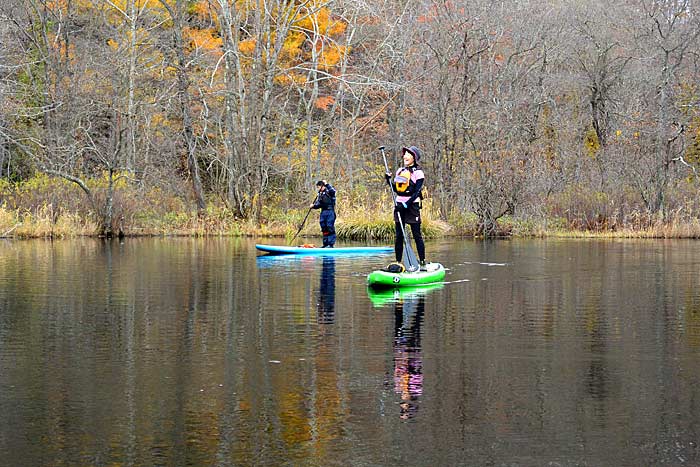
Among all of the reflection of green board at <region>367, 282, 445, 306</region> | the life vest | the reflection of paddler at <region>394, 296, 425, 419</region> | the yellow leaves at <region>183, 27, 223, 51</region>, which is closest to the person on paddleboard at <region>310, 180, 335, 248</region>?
the life vest

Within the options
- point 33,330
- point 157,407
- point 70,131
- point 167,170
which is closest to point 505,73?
point 167,170

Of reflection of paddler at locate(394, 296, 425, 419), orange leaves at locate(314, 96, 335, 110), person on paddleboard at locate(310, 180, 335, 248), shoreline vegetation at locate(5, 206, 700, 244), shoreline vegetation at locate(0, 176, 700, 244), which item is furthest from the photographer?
orange leaves at locate(314, 96, 335, 110)

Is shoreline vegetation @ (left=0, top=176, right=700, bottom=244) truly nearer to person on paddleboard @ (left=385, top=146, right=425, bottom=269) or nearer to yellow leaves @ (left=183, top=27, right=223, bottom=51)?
yellow leaves @ (left=183, top=27, right=223, bottom=51)

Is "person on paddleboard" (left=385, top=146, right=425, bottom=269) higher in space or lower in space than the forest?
lower

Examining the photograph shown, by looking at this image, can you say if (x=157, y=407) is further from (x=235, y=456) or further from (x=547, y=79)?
(x=547, y=79)

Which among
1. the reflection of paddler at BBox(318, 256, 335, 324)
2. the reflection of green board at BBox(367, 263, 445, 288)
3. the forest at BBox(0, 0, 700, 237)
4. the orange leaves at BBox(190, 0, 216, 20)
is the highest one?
the orange leaves at BBox(190, 0, 216, 20)

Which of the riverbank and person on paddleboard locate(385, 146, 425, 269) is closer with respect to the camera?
person on paddleboard locate(385, 146, 425, 269)

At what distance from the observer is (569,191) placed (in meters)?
39.7

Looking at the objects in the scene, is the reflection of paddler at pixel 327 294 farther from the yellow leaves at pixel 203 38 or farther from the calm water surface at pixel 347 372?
the yellow leaves at pixel 203 38

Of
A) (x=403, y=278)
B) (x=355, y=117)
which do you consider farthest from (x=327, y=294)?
(x=355, y=117)

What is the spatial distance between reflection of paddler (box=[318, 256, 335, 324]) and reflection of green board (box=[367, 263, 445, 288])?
70cm

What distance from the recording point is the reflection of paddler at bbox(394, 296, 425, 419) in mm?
9508

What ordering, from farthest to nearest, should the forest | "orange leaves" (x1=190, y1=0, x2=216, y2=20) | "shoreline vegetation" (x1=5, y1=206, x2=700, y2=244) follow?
"orange leaves" (x1=190, y1=0, x2=216, y2=20) < the forest < "shoreline vegetation" (x1=5, y1=206, x2=700, y2=244)

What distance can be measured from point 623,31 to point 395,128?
1118cm
